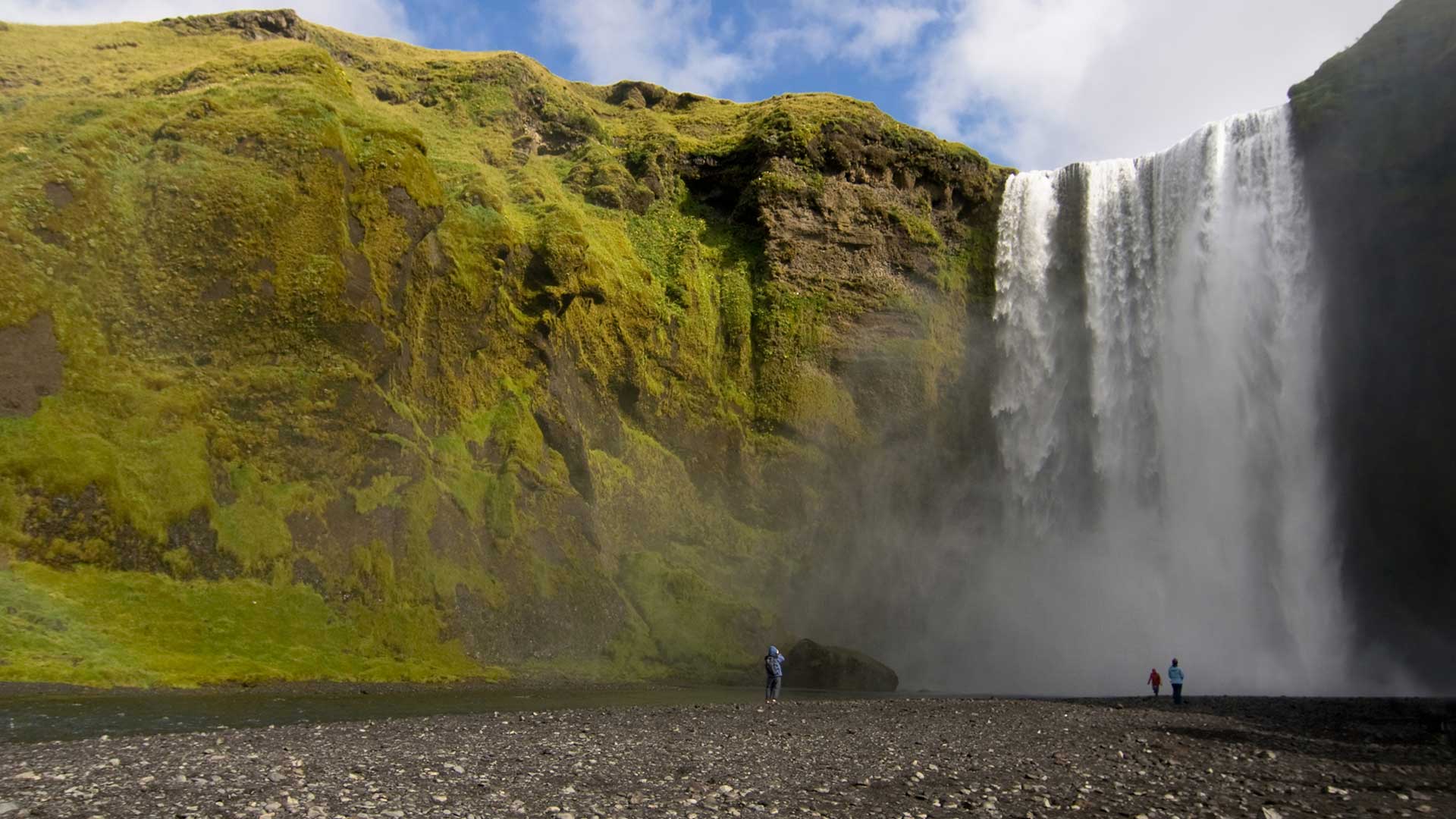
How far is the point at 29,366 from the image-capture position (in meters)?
32.9

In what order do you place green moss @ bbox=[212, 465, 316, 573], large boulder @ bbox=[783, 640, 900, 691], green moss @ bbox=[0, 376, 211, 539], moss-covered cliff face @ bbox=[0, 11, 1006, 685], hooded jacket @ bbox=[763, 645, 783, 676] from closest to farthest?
hooded jacket @ bbox=[763, 645, 783, 676]
green moss @ bbox=[0, 376, 211, 539]
moss-covered cliff face @ bbox=[0, 11, 1006, 685]
green moss @ bbox=[212, 465, 316, 573]
large boulder @ bbox=[783, 640, 900, 691]

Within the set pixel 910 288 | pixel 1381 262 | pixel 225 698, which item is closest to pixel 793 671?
pixel 225 698

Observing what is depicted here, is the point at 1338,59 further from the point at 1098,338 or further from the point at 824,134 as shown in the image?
the point at 824,134

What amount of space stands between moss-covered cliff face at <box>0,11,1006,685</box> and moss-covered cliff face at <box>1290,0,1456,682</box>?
1927cm

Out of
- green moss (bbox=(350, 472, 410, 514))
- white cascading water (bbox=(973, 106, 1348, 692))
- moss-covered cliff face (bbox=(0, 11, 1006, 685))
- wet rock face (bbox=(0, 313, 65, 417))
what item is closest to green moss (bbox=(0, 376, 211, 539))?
moss-covered cliff face (bbox=(0, 11, 1006, 685))

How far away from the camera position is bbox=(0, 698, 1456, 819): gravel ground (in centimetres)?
1273

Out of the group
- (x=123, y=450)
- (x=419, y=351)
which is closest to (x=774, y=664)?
(x=419, y=351)

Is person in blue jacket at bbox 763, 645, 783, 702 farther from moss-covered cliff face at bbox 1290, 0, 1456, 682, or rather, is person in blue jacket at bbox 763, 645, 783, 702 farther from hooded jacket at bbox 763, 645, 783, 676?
moss-covered cliff face at bbox 1290, 0, 1456, 682

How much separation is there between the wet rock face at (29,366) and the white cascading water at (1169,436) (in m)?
41.4

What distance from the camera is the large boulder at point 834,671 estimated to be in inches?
1564

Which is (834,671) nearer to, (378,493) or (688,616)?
(688,616)

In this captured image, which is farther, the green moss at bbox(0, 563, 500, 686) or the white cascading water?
the white cascading water

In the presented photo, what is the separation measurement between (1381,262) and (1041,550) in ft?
67.7

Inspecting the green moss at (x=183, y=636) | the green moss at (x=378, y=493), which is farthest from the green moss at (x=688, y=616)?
the green moss at (x=378, y=493)
